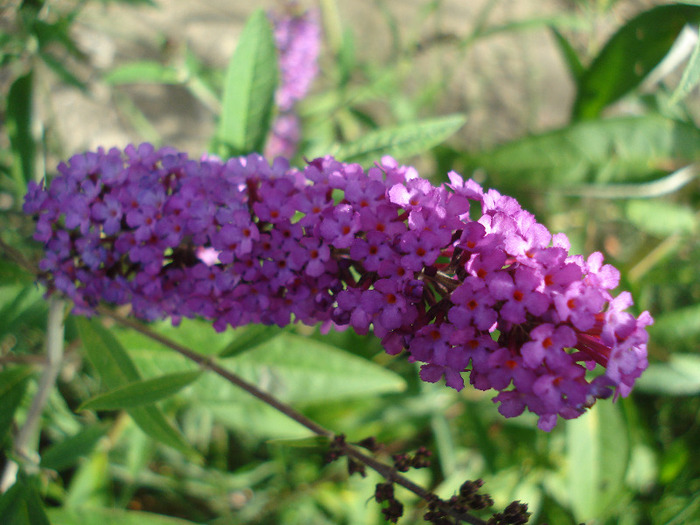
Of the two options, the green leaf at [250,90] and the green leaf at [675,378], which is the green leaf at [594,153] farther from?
the green leaf at [250,90]

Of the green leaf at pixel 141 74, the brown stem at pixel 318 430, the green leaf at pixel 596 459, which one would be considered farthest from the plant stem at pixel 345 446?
the green leaf at pixel 141 74

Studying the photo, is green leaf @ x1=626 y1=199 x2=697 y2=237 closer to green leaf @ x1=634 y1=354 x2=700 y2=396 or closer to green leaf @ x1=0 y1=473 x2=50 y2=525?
green leaf @ x1=634 y1=354 x2=700 y2=396

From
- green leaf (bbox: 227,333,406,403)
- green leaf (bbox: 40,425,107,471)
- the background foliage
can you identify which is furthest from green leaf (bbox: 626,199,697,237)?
green leaf (bbox: 40,425,107,471)

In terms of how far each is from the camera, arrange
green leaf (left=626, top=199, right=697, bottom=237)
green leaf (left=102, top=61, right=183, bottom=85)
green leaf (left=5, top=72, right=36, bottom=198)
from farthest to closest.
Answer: green leaf (left=626, top=199, right=697, bottom=237) < green leaf (left=102, top=61, right=183, bottom=85) < green leaf (left=5, top=72, right=36, bottom=198)

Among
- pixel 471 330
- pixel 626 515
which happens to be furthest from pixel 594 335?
pixel 626 515

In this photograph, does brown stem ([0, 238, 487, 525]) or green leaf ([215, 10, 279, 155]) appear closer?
brown stem ([0, 238, 487, 525])
